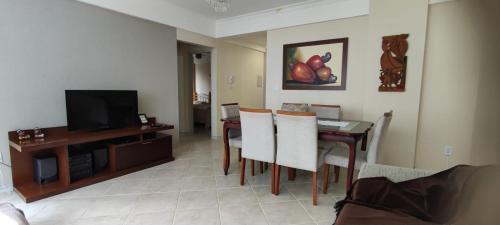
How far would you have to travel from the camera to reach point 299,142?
2227mm

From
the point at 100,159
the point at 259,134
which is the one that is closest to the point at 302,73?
the point at 259,134

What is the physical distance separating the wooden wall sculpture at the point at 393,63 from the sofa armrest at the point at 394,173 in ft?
6.01

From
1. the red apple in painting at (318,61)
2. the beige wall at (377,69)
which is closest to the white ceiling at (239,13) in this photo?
the beige wall at (377,69)

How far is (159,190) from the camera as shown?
8.29 feet

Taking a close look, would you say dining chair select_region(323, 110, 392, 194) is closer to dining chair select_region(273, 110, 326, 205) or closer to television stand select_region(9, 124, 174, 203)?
dining chair select_region(273, 110, 326, 205)

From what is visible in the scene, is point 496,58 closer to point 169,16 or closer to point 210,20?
point 169,16

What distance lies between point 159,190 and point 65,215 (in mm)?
776

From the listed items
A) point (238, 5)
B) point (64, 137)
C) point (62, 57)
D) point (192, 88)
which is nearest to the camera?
point (64, 137)

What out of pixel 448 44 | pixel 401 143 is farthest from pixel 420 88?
pixel 448 44

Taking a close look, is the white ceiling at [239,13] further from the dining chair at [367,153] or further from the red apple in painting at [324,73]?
the dining chair at [367,153]

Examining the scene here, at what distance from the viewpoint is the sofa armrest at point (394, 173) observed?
156 centimetres

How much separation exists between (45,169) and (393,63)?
409 cm

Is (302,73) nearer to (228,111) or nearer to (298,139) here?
(228,111)

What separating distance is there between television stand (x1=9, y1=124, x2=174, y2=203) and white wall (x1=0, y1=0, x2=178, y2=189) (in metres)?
0.12
